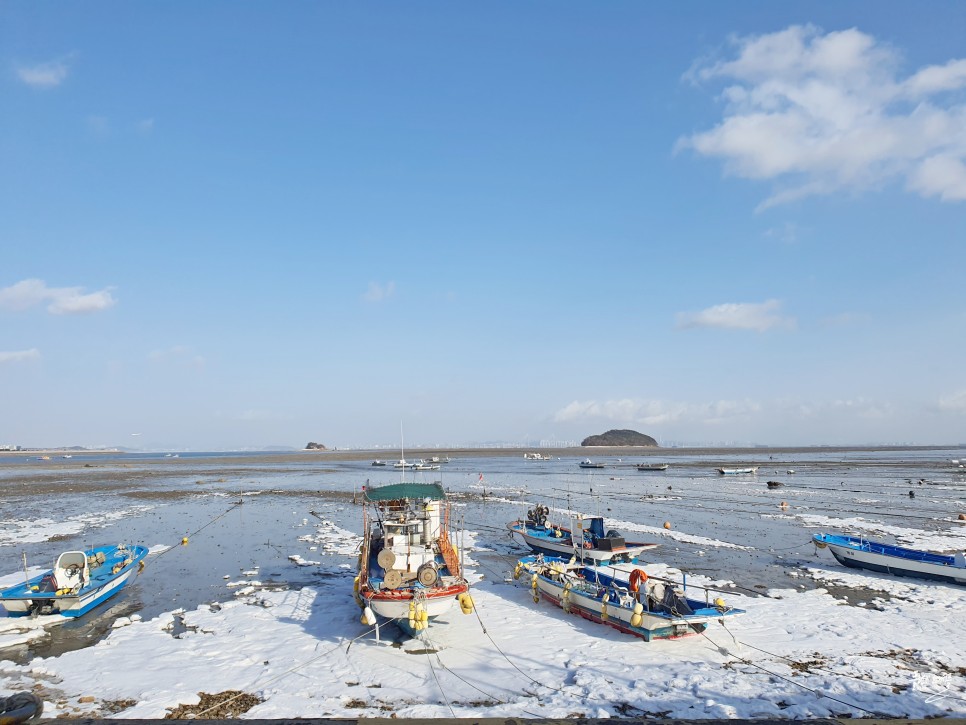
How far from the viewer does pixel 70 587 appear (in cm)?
1841

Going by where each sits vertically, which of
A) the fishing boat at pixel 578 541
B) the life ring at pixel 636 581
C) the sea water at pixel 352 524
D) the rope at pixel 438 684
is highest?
the life ring at pixel 636 581

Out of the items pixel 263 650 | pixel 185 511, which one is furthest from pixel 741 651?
pixel 185 511

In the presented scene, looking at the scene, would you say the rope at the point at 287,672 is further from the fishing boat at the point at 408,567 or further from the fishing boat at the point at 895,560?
the fishing boat at the point at 895,560

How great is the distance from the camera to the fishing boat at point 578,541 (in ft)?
82.9

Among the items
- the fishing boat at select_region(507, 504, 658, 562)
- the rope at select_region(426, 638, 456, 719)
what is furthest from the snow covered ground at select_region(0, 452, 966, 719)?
the fishing boat at select_region(507, 504, 658, 562)

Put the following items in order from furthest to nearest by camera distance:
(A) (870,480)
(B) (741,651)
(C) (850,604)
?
(A) (870,480)
(C) (850,604)
(B) (741,651)

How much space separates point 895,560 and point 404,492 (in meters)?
20.2

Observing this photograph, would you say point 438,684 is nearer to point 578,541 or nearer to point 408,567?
point 408,567

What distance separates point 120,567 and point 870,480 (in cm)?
7759

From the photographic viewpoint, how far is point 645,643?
632 inches

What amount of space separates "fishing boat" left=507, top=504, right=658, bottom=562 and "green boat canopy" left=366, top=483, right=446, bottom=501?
760cm

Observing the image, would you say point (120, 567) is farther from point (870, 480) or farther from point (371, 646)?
point (870, 480)

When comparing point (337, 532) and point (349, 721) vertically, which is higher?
point (349, 721)

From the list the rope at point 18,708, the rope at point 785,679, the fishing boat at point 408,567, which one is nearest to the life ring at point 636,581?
the rope at point 785,679
